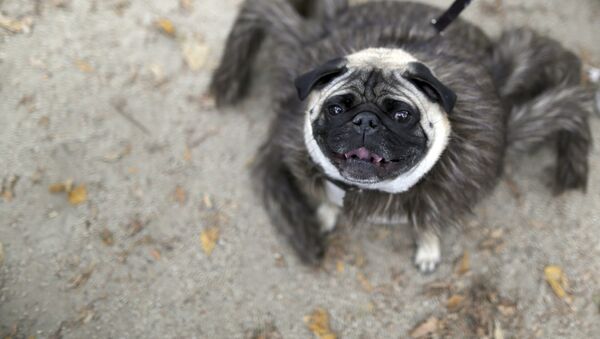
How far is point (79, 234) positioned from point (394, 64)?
2819 mm

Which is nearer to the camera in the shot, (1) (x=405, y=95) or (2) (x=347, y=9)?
(1) (x=405, y=95)

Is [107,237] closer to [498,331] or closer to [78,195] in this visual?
[78,195]

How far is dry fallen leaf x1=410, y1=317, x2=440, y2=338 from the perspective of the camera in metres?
3.66

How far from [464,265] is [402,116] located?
5.89ft

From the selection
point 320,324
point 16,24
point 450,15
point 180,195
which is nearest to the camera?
point 450,15

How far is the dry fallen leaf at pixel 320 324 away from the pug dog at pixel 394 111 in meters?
0.42

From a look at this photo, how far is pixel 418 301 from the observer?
12.4ft

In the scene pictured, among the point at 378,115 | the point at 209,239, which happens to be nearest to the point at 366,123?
the point at 378,115

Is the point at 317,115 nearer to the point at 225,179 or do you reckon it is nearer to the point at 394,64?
the point at 394,64

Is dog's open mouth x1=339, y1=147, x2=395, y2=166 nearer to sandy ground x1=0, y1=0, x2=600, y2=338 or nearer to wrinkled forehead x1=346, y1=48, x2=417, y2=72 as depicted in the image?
wrinkled forehead x1=346, y1=48, x2=417, y2=72

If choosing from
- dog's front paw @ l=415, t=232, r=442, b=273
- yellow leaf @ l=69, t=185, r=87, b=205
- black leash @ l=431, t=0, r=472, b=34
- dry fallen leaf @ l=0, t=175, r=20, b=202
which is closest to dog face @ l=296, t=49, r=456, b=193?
black leash @ l=431, t=0, r=472, b=34

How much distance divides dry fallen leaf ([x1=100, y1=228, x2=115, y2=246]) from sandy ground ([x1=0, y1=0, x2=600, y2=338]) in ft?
0.05

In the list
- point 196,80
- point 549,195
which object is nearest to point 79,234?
point 196,80

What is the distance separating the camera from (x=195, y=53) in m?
4.55
